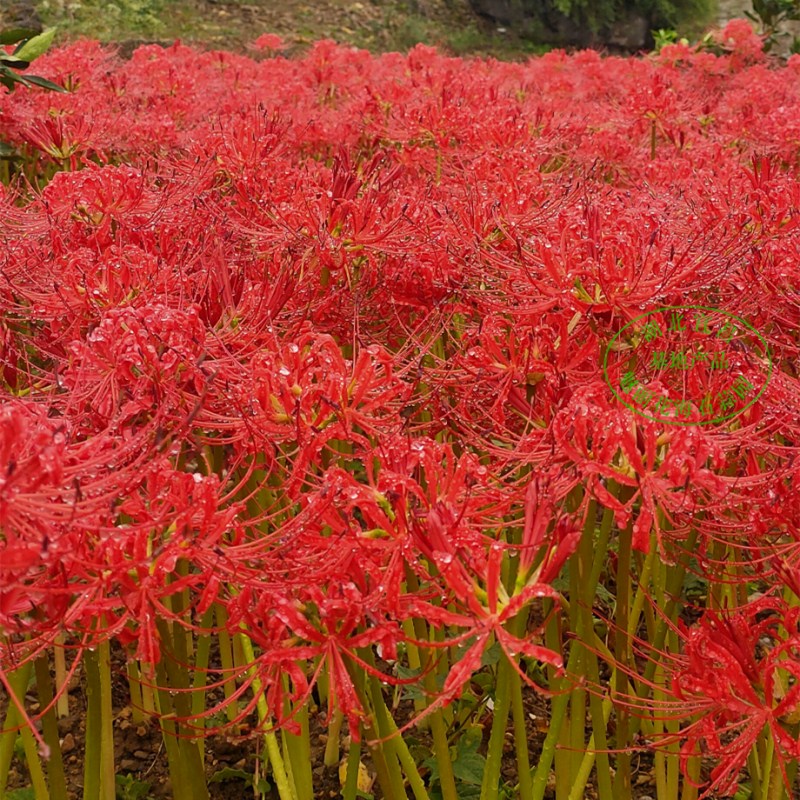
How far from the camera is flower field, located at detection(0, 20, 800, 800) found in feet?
4.06

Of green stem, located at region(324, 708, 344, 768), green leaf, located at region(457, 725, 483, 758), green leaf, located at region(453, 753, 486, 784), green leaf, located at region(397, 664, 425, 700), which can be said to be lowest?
green stem, located at region(324, 708, 344, 768)

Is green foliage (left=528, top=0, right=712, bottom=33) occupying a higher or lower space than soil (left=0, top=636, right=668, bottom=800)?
higher

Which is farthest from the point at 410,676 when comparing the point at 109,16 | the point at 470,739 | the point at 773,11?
the point at 109,16

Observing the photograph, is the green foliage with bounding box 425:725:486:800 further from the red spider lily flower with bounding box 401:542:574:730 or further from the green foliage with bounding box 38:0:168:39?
the green foliage with bounding box 38:0:168:39

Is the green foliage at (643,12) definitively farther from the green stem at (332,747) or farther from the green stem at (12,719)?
the green stem at (12,719)

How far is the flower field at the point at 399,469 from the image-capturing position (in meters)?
1.24

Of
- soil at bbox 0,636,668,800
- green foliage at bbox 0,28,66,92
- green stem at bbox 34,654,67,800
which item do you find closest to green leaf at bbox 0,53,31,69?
green foliage at bbox 0,28,66,92

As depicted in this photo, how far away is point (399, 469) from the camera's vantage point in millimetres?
1331

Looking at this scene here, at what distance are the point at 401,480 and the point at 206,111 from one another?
11.8ft

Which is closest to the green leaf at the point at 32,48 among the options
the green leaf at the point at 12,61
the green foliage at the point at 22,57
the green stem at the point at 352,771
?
the green foliage at the point at 22,57

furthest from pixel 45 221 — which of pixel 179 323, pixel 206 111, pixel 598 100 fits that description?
pixel 598 100

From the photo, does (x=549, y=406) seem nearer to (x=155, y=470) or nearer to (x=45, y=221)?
(x=155, y=470)

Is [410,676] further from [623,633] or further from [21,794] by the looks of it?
[21,794]

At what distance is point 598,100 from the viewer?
5.82 metres
